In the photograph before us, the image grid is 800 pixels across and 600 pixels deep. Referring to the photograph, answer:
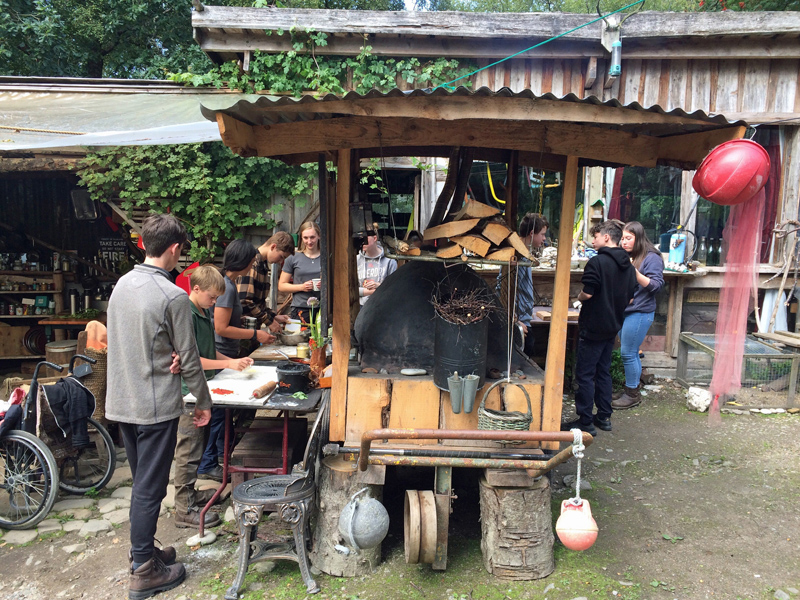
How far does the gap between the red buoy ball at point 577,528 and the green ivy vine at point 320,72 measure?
5.63m

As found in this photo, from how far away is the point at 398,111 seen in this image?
9.54ft

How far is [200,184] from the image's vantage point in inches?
277

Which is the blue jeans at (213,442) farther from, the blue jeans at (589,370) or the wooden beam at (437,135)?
the blue jeans at (589,370)

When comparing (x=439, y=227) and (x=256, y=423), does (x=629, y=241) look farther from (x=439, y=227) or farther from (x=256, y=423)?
(x=256, y=423)

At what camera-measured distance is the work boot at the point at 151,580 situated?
316 cm

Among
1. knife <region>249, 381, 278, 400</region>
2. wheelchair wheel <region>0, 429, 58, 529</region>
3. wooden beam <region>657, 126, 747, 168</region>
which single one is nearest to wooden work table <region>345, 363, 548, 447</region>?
knife <region>249, 381, 278, 400</region>

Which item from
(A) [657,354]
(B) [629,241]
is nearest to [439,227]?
(B) [629,241]

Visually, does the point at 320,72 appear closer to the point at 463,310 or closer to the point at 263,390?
the point at 263,390

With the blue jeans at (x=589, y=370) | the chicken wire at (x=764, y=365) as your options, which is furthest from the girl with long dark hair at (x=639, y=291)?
the blue jeans at (x=589, y=370)

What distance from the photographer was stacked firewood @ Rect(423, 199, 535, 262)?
11.2 feet

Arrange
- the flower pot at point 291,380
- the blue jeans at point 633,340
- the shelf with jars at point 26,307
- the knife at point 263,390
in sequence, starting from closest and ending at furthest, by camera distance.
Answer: the knife at point 263,390
the flower pot at point 291,380
the blue jeans at point 633,340
the shelf with jars at point 26,307

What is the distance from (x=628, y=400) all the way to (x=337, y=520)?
450cm

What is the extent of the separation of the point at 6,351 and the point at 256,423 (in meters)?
5.76

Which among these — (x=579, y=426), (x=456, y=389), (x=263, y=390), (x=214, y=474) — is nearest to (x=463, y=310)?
(x=456, y=389)
